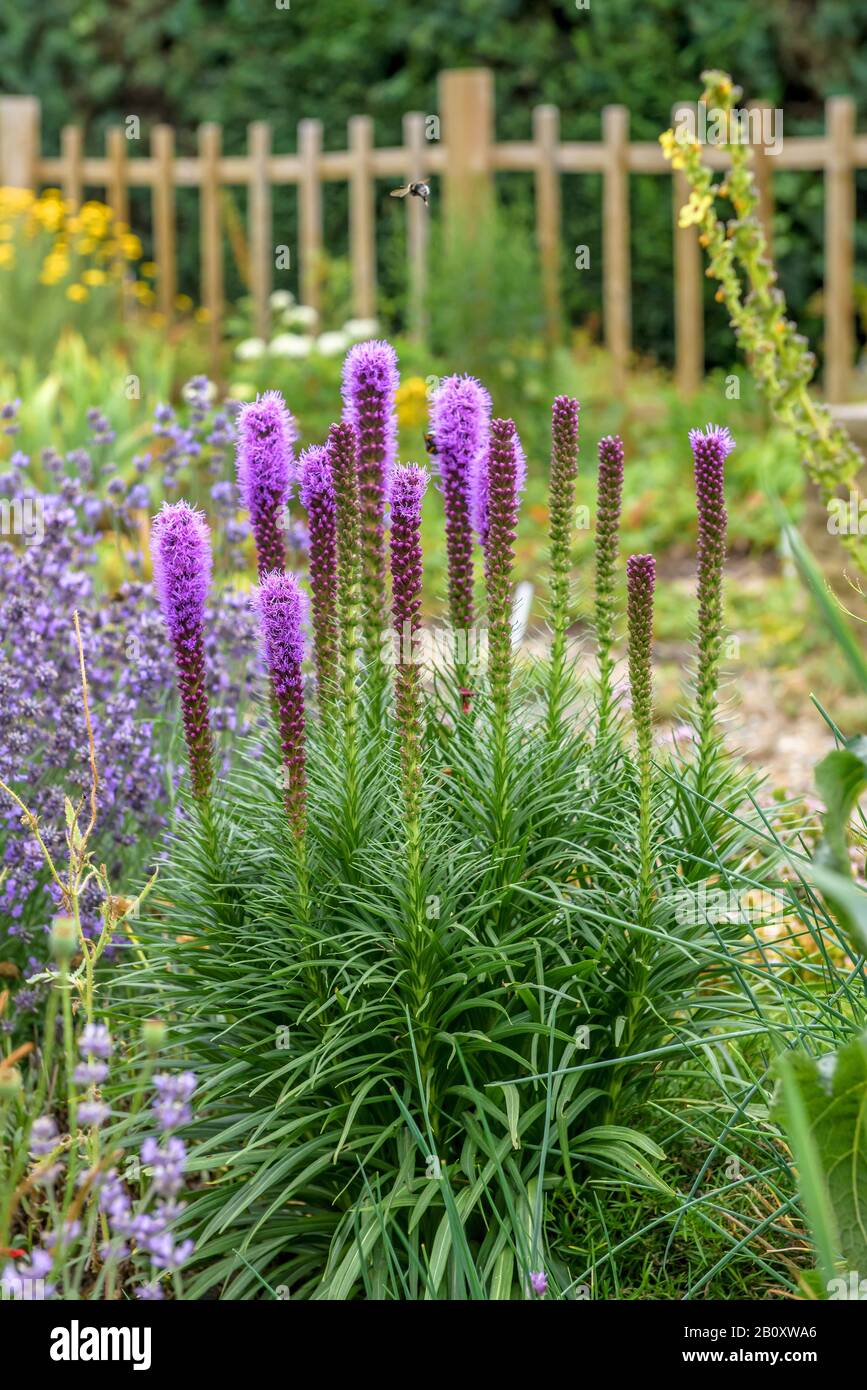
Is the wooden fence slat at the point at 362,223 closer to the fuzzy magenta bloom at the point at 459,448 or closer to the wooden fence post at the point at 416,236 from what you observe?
the wooden fence post at the point at 416,236

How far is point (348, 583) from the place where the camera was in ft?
6.97

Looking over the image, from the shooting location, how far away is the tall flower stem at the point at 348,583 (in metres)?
2.01

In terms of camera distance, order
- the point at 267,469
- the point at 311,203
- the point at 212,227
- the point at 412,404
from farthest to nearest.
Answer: the point at 212,227
the point at 311,203
the point at 412,404
the point at 267,469

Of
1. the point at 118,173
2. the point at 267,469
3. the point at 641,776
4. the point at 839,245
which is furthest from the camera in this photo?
the point at 118,173

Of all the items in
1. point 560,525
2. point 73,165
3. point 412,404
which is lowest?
point 560,525

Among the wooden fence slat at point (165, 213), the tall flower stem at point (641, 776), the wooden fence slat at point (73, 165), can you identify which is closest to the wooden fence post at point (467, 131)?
the wooden fence slat at point (165, 213)

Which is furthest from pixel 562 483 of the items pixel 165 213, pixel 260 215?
pixel 165 213

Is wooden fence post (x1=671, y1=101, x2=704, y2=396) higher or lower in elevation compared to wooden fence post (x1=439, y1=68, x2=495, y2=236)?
lower

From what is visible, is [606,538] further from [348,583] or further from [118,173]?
[118,173]

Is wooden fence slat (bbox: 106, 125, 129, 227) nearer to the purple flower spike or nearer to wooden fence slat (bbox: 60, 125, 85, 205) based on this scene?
wooden fence slat (bbox: 60, 125, 85, 205)

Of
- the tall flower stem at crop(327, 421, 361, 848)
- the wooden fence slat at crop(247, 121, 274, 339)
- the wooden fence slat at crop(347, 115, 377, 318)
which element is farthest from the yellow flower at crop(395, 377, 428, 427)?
the tall flower stem at crop(327, 421, 361, 848)

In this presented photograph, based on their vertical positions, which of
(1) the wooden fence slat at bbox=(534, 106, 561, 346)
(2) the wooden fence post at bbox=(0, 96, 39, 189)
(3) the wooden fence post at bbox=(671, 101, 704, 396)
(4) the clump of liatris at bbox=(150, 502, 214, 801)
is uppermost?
(2) the wooden fence post at bbox=(0, 96, 39, 189)

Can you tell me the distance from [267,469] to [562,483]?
417 millimetres

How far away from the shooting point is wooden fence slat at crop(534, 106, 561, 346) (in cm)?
954
